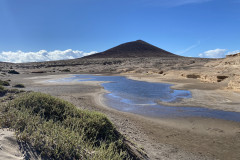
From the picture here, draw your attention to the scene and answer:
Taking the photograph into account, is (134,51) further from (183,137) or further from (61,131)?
(61,131)

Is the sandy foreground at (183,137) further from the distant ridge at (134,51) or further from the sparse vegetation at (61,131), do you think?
the distant ridge at (134,51)

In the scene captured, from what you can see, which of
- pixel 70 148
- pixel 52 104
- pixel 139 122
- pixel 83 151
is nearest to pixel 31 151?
pixel 70 148

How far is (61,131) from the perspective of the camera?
407cm

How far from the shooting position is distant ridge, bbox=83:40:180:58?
322 feet

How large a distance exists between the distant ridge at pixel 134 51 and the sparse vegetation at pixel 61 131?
90172mm

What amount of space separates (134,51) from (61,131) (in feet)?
335

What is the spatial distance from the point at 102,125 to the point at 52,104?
2069 mm

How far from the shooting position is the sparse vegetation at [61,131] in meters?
3.42

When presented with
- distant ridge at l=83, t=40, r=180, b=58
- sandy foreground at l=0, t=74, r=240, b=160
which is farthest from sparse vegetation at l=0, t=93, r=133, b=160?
distant ridge at l=83, t=40, r=180, b=58

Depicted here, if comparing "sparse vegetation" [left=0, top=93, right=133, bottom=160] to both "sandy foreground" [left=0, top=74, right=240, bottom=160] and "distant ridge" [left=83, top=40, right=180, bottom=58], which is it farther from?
"distant ridge" [left=83, top=40, right=180, bottom=58]

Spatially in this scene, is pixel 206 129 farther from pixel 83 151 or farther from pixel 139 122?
pixel 83 151

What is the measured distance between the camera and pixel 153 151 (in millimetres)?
5645

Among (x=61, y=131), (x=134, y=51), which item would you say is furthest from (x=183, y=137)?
(x=134, y=51)

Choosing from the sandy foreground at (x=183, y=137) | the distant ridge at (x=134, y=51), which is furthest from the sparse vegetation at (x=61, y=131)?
the distant ridge at (x=134, y=51)
